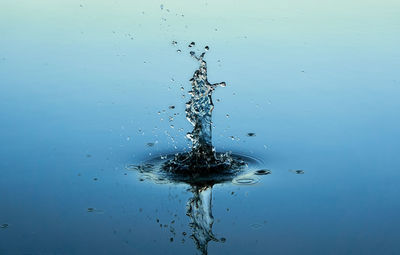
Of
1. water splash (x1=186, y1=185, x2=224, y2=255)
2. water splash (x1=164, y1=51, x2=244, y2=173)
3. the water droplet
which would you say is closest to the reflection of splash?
water splash (x1=186, y1=185, x2=224, y2=255)

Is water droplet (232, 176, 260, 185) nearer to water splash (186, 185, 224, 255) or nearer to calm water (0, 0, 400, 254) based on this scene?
calm water (0, 0, 400, 254)

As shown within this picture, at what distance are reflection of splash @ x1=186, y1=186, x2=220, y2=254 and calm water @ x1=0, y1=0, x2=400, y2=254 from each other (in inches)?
0.9

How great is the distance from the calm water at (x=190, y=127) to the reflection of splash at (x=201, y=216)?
0.02 m

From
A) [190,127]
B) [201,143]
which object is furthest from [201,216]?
[190,127]

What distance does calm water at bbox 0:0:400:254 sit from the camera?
4.24 m

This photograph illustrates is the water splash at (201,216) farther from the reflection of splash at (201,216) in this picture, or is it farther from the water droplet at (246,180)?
the water droplet at (246,180)

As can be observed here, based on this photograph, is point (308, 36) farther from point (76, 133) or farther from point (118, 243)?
point (118, 243)

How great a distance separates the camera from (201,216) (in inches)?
173

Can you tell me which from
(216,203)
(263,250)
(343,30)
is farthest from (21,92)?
(343,30)

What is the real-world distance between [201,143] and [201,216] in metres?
1.17

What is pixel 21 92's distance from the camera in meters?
7.02

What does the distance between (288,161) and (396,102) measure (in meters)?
1.94

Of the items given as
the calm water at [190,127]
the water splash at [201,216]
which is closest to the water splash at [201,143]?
the calm water at [190,127]

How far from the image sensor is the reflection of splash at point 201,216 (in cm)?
406
